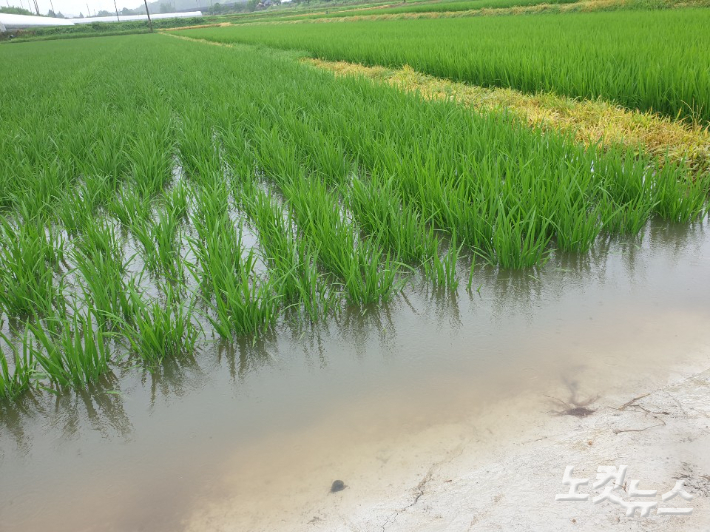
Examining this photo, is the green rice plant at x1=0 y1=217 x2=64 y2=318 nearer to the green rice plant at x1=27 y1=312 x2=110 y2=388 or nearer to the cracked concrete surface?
the green rice plant at x1=27 y1=312 x2=110 y2=388

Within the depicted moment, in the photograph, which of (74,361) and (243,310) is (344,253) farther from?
(74,361)

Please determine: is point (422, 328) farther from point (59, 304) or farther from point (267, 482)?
point (59, 304)

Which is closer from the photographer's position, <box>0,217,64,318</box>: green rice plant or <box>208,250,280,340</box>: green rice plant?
<box>208,250,280,340</box>: green rice plant

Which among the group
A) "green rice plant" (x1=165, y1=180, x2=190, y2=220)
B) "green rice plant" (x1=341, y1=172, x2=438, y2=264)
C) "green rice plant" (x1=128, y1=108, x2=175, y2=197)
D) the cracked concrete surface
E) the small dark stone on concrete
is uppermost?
"green rice plant" (x1=128, y1=108, x2=175, y2=197)

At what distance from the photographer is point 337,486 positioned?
1.05 m

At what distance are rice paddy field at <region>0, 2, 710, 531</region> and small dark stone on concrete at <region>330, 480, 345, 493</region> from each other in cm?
10

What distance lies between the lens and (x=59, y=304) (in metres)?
1.75

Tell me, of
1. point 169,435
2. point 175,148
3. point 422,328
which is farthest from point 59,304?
point 175,148

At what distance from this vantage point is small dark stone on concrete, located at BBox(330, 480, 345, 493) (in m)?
1.04

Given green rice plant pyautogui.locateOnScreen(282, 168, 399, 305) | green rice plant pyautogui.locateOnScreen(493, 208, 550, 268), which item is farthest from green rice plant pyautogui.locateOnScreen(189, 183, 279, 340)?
green rice plant pyautogui.locateOnScreen(493, 208, 550, 268)

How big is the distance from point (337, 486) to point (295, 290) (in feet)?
2.90

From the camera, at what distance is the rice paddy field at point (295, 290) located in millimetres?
1227

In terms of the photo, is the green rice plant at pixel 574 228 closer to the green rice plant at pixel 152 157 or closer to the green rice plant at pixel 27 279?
the green rice plant at pixel 27 279

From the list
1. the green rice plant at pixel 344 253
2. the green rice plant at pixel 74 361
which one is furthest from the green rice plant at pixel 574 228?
the green rice plant at pixel 74 361
